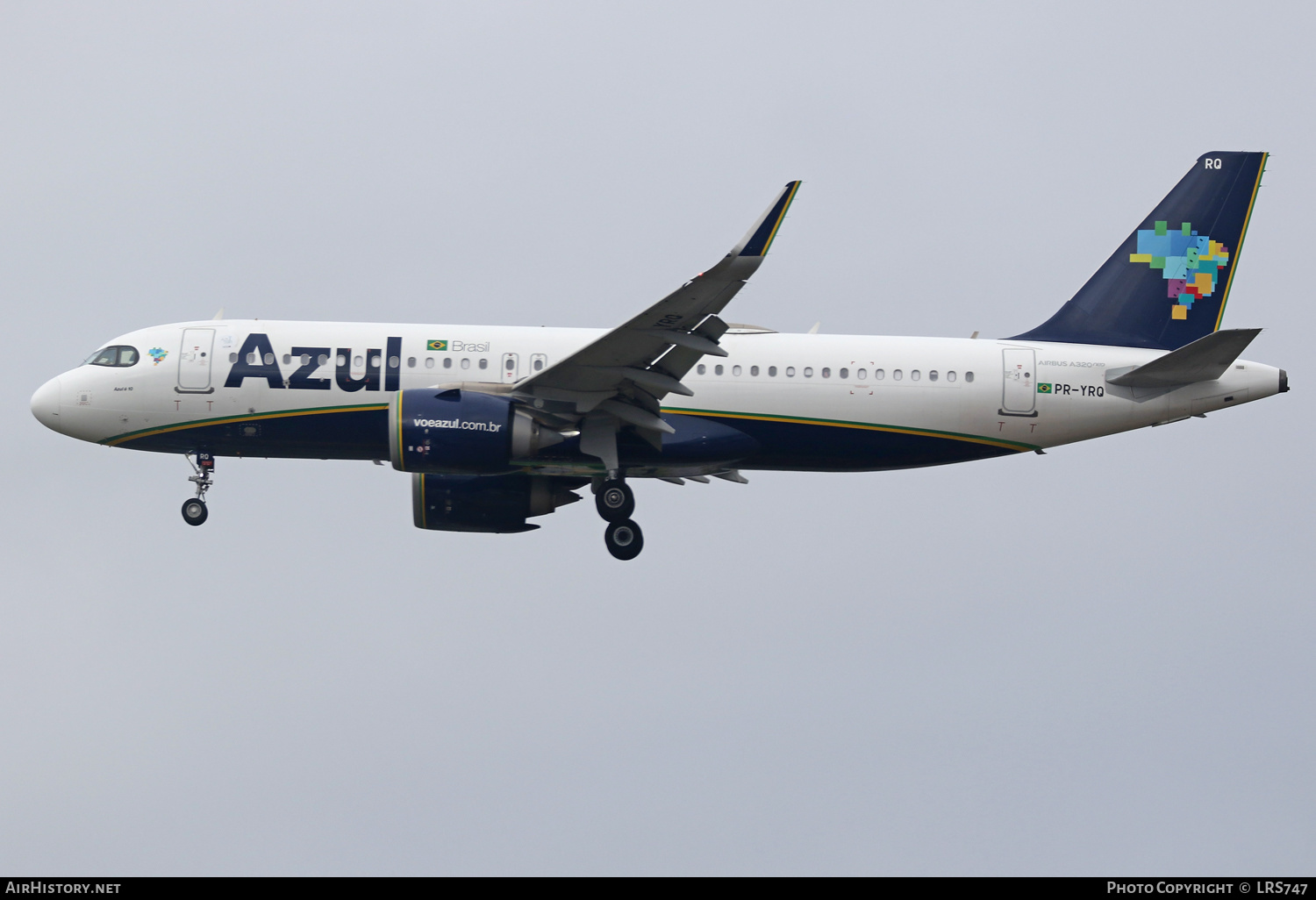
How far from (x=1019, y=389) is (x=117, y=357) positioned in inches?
759

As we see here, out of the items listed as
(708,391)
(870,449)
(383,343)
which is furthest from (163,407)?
(870,449)

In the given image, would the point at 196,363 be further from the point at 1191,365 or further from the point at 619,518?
the point at 1191,365

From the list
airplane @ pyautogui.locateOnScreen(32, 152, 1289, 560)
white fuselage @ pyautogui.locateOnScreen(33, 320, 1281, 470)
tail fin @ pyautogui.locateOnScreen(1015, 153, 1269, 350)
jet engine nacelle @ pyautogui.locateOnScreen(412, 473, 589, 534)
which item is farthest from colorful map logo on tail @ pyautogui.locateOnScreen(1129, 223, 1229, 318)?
jet engine nacelle @ pyautogui.locateOnScreen(412, 473, 589, 534)

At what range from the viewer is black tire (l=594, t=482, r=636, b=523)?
31359 mm

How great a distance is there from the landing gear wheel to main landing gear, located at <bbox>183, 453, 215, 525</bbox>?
869 cm

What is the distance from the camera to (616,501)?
103 ft

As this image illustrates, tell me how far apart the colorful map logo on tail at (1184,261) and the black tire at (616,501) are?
41.0ft

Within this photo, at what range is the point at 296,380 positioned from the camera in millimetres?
31125

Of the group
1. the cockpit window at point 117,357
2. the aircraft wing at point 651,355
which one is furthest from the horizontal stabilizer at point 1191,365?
the cockpit window at point 117,357

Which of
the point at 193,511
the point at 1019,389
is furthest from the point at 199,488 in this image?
the point at 1019,389

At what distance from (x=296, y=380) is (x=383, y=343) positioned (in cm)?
193

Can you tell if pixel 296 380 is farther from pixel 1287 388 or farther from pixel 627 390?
pixel 1287 388

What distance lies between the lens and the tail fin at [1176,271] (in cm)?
3306

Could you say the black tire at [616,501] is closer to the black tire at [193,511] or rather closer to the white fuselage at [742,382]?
the white fuselage at [742,382]
